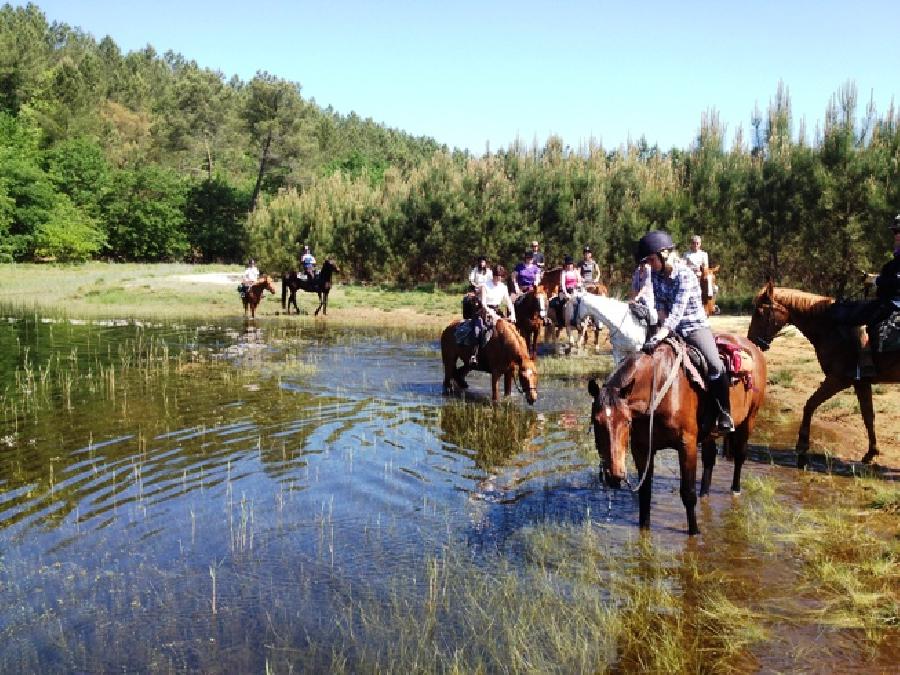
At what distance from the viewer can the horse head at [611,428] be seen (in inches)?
265

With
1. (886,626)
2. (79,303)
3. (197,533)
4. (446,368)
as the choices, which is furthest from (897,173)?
(79,303)

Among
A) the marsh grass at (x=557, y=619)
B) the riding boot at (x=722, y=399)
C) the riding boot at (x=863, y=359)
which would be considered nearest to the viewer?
the marsh grass at (x=557, y=619)

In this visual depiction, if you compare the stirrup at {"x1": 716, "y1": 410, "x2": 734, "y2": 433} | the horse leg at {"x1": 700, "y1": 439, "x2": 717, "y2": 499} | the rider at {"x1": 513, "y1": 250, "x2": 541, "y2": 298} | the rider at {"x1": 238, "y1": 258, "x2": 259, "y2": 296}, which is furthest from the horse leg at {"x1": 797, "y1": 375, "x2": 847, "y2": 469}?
the rider at {"x1": 238, "y1": 258, "x2": 259, "y2": 296}

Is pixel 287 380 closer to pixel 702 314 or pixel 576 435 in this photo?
pixel 576 435

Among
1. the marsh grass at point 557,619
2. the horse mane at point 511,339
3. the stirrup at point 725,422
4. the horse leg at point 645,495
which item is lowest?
the marsh grass at point 557,619

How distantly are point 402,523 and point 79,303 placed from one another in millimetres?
31314

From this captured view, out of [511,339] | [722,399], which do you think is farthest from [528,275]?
[722,399]

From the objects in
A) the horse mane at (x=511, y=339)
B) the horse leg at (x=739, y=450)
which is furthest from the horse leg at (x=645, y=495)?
the horse mane at (x=511, y=339)

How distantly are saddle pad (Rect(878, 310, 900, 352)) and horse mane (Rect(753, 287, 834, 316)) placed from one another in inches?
37.8

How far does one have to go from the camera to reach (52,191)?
5431 centimetres

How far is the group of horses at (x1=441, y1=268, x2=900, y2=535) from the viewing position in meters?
7.12

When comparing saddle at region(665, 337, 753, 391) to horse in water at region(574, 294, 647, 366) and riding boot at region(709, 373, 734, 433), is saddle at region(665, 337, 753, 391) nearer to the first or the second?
riding boot at region(709, 373, 734, 433)

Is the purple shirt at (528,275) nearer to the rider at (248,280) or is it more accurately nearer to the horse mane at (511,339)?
the horse mane at (511,339)

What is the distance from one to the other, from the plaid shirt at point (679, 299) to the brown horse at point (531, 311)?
32.6 feet
